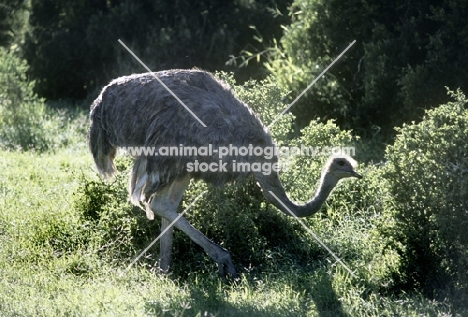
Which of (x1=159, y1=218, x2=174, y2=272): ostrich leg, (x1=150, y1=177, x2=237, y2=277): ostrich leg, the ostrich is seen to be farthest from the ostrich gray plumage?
(x1=159, y1=218, x2=174, y2=272): ostrich leg

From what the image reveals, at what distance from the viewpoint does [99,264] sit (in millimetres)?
5691

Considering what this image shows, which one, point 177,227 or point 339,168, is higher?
point 339,168

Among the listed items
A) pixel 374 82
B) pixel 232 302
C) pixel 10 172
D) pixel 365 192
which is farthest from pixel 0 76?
pixel 232 302

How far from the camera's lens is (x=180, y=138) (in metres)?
5.42

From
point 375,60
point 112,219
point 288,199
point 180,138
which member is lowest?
point 112,219

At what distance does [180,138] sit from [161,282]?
98cm

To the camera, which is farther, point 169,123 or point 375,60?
point 375,60

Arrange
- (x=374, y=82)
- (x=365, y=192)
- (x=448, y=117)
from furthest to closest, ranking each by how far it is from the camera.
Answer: (x=374, y=82)
(x=365, y=192)
(x=448, y=117)

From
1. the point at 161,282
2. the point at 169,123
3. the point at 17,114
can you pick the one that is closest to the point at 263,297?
the point at 161,282

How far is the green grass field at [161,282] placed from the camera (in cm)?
484

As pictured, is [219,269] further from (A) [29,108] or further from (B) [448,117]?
(A) [29,108]

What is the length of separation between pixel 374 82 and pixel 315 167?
234 cm

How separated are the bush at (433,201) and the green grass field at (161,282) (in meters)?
0.20

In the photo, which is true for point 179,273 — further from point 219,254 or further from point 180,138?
point 180,138
